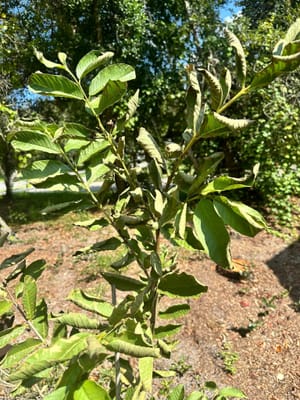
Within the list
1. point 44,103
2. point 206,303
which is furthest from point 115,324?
point 44,103

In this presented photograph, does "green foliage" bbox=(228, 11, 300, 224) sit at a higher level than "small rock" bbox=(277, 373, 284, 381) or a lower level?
higher

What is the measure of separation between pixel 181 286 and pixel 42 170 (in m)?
0.43

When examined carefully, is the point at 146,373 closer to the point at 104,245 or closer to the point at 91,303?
the point at 91,303

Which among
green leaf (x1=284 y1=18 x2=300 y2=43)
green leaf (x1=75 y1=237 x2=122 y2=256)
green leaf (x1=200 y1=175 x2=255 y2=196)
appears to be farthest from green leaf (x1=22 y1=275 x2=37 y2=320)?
green leaf (x1=284 y1=18 x2=300 y2=43)

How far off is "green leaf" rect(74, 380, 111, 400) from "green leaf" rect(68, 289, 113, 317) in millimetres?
204

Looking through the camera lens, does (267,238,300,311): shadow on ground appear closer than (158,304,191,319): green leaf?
No

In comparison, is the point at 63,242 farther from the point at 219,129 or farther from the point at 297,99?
the point at 219,129

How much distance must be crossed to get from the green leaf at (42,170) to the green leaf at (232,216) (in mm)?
393

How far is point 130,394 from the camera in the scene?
832 millimetres

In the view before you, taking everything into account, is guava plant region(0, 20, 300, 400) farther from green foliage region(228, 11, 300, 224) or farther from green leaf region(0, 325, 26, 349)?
green foliage region(228, 11, 300, 224)

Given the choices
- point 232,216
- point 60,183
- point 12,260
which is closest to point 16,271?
point 12,260

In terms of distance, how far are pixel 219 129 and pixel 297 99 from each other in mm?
5180

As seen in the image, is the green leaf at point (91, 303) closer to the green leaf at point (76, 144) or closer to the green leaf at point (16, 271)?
the green leaf at point (16, 271)

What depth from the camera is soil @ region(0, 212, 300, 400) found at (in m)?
2.58
